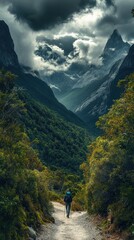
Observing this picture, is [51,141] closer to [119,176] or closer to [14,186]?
[119,176]

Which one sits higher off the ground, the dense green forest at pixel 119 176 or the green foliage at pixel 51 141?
the green foliage at pixel 51 141

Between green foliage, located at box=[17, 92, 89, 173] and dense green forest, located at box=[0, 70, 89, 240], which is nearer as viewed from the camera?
dense green forest, located at box=[0, 70, 89, 240]

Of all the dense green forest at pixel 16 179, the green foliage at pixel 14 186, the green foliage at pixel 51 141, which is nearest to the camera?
the green foliage at pixel 14 186

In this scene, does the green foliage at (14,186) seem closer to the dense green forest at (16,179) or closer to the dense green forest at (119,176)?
the dense green forest at (16,179)

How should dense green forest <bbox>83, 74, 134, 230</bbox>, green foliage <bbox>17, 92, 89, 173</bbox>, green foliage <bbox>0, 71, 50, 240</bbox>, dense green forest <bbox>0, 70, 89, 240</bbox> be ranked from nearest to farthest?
green foliage <bbox>0, 71, 50, 240</bbox> < dense green forest <bbox>0, 70, 89, 240</bbox> < dense green forest <bbox>83, 74, 134, 230</bbox> < green foliage <bbox>17, 92, 89, 173</bbox>

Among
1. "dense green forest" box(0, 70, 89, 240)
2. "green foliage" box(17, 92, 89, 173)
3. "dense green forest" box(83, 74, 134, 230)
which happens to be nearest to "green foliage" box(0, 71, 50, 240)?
"dense green forest" box(0, 70, 89, 240)

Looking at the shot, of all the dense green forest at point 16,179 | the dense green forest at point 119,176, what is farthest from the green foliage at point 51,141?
the dense green forest at point 119,176

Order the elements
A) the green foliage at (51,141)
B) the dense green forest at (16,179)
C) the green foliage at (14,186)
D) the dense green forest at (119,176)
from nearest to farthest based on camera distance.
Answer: the green foliage at (14,186) → the dense green forest at (16,179) → the dense green forest at (119,176) → the green foliage at (51,141)

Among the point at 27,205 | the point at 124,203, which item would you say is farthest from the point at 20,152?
the point at 124,203

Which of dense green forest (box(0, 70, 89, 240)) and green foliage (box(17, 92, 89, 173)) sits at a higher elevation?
green foliage (box(17, 92, 89, 173))

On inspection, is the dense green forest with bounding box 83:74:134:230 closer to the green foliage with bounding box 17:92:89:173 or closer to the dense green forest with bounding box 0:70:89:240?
the dense green forest with bounding box 0:70:89:240

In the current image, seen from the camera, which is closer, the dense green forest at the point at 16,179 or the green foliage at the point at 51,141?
the dense green forest at the point at 16,179

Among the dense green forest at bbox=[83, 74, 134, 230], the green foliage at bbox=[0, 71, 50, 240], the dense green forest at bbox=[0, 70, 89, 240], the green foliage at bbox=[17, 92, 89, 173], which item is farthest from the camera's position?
Answer: the green foliage at bbox=[17, 92, 89, 173]

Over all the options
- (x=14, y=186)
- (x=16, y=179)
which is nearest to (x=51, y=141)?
(x=16, y=179)
